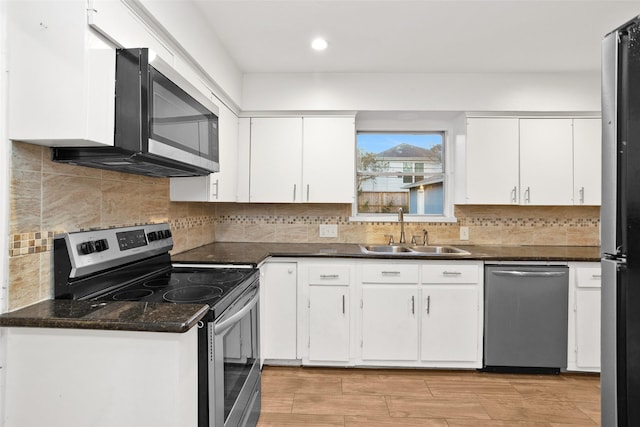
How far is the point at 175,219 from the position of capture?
2580 mm

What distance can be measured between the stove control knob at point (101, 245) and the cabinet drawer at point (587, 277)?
3022 mm

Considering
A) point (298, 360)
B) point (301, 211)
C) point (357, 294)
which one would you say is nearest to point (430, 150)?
point (301, 211)

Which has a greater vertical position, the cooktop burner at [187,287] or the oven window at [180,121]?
the oven window at [180,121]

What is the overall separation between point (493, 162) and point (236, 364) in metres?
2.54

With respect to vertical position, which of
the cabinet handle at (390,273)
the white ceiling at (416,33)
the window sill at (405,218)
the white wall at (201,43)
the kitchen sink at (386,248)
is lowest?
the cabinet handle at (390,273)

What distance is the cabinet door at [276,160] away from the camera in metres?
3.07

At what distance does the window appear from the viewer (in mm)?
3457

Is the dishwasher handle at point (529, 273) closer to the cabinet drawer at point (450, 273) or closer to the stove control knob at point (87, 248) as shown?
the cabinet drawer at point (450, 273)

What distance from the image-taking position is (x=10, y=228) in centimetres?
126

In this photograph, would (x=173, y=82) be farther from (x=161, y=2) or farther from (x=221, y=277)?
(x=221, y=277)

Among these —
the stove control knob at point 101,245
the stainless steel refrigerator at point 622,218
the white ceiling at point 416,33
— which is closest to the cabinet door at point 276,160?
the white ceiling at point 416,33

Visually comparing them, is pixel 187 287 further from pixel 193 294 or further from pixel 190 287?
pixel 193 294

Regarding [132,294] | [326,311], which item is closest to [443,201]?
[326,311]

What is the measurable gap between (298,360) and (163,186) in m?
1.61
